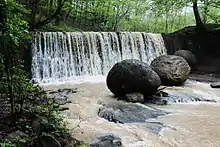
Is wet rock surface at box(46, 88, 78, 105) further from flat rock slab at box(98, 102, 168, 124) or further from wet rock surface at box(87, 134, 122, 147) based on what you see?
wet rock surface at box(87, 134, 122, 147)

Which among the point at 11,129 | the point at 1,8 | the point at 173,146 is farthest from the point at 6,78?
the point at 173,146

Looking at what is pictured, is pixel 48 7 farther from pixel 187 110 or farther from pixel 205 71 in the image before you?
pixel 187 110

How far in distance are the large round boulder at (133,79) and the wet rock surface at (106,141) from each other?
125 inches

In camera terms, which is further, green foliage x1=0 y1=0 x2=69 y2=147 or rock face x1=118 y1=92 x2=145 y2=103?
rock face x1=118 y1=92 x2=145 y2=103

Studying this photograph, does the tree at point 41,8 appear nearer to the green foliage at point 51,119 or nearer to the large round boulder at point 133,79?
the large round boulder at point 133,79

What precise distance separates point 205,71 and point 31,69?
8.07 metres

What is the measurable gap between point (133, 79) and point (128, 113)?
1.59 meters

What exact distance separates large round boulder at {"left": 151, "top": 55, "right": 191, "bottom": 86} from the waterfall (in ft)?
11.6

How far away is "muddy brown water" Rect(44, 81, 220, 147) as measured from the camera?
4.60 m

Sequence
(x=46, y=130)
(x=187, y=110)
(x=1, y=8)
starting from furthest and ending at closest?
1. (x=187, y=110)
2. (x=46, y=130)
3. (x=1, y=8)

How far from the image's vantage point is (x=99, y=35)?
13.2 m

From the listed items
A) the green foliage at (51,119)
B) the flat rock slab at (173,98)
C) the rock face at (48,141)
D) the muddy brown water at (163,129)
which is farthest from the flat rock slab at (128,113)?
the rock face at (48,141)

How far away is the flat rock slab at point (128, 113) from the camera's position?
5.88 m

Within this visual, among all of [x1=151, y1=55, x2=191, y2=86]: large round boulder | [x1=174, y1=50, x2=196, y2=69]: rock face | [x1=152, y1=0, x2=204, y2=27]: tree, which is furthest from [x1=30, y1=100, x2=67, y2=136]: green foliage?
[x1=152, y1=0, x2=204, y2=27]: tree
